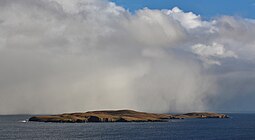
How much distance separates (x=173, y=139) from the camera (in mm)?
195250

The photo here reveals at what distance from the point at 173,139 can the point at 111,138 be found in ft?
99.3

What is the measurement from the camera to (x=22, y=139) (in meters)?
195

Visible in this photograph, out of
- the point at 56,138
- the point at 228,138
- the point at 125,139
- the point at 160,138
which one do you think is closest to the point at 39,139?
the point at 56,138

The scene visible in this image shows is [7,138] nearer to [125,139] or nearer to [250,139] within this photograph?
[125,139]

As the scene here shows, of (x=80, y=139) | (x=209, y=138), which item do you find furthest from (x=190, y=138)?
(x=80, y=139)

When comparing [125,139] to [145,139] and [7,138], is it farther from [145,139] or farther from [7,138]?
[7,138]

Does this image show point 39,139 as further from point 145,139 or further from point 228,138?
point 228,138

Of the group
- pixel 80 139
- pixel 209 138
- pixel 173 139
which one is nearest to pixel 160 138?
pixel 173 139

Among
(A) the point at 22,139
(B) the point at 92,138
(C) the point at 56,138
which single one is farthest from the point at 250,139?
(A) the point at 22,139

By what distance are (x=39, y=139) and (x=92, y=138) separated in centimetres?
2529

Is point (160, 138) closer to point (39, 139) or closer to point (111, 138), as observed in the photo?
point (111, 138)

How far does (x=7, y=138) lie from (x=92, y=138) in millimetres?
41029

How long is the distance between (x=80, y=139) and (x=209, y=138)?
62054mm

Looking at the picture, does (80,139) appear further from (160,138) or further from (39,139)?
(160,138)
